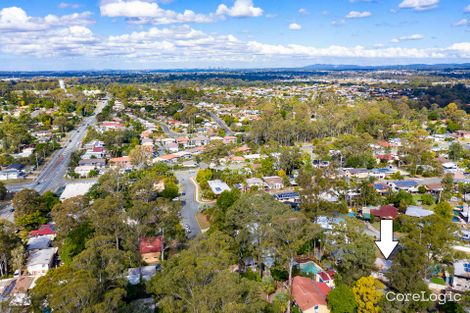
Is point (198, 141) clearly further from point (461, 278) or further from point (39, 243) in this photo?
point (461, 278)

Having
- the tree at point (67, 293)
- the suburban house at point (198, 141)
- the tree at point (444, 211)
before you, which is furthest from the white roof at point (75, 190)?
the tree at point (444, 211)

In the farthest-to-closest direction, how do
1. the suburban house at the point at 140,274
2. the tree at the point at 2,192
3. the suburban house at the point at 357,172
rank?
the suburban house at the point at 357,172
the tree at the point at 2,192
the suburban house at the point at 140,274

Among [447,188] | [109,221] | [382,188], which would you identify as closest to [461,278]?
[447,188]

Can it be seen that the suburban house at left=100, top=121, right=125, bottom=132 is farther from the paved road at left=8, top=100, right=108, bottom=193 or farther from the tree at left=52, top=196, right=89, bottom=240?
the tree at left=52, top=196, right=89, bottom=240

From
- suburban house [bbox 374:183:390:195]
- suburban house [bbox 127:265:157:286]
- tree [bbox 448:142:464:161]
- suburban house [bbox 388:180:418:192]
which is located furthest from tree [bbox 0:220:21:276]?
tree [bbox 448:142:464:161]

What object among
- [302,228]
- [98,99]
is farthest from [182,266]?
[98,99]

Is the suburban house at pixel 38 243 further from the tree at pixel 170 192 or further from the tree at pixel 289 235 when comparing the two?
the tree at pixel 289 235
